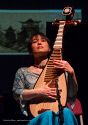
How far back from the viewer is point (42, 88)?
294 cm

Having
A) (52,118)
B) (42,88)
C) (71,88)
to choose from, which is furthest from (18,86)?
(52,118)

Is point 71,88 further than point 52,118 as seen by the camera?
Yes

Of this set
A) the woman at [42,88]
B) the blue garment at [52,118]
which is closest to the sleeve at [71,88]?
the woman at [42,88]

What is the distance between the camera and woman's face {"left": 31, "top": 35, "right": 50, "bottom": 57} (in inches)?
124

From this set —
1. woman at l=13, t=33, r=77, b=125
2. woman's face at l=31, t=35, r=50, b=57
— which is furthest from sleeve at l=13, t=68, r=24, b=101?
woman's face at l=31, t=35, r=50, b=57

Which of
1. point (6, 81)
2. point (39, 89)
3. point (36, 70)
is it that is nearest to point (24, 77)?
point (36, 70)

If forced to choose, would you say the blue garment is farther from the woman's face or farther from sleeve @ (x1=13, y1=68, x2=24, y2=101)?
the woman's face

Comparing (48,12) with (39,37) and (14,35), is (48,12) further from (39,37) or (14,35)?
(39,37)

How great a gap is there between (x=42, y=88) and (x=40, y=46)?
35cm

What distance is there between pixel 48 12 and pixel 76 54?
0.74 metres

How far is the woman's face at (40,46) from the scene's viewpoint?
10.4 feet

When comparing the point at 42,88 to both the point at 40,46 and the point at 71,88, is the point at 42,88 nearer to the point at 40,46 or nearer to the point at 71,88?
the point at 71,88

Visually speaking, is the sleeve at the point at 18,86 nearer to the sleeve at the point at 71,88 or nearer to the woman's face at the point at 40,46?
the woman's face at the point at 40,46

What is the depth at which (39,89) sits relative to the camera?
295cm
